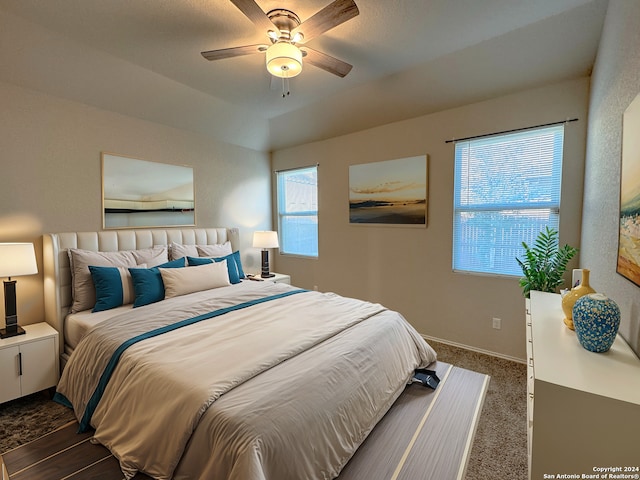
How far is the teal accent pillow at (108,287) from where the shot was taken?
2.62 m

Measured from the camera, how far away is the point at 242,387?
1449 mm

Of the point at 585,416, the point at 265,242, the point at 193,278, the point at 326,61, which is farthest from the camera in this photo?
the point at 265,242

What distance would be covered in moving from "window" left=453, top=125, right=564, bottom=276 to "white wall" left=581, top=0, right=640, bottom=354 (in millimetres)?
389

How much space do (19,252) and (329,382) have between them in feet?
8.40

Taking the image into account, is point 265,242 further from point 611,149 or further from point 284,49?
point 611,149

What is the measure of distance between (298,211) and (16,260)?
3.26 metres

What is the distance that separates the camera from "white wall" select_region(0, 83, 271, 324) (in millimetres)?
2572

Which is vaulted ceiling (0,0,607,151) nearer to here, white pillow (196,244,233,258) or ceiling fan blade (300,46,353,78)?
ceiling fan blade (300,46,353,78)

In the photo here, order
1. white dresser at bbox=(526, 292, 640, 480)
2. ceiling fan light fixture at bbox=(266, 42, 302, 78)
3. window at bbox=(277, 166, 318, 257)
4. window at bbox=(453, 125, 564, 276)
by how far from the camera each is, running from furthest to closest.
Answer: window at bbox=(277, 166, 318, 257) → window at bbox=(453, 125, 564, 276) → ceiling fan light fixture at bbox=(266, 42, 302, 78) → white dresser at bbox=(526, 292, 640, 480)

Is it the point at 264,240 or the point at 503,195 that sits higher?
the point at 503,195

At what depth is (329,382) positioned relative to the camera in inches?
63.6

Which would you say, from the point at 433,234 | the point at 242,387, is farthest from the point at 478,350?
the point at 242,387

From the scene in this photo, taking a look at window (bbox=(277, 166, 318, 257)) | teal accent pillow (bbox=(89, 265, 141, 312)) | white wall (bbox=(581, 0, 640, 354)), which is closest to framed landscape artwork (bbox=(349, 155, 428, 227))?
window (bbox=(277, 166, 318, 257))

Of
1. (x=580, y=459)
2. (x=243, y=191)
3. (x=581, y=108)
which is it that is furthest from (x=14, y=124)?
(x=581, y=108)
